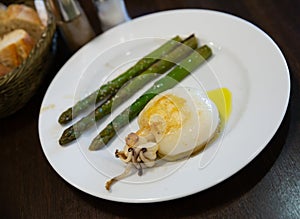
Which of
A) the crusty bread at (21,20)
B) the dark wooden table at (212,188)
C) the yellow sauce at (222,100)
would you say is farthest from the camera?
the crusty bread at (21,20)

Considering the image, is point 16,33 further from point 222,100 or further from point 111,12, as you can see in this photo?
point 222,100

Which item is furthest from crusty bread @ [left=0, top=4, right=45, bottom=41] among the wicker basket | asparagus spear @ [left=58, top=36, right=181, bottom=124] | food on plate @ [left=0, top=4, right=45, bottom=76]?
asparagus spear @ [left=58, top=36, right=181, bottom=124]

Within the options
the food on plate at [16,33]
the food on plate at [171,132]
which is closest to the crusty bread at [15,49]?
the food on plate at [16,33]

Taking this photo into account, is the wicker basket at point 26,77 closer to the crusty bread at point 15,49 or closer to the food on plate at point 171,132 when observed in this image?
the crusty bread at point 15,49

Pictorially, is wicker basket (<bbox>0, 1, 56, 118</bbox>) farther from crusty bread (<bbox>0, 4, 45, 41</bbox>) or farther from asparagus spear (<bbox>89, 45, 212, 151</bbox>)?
asparagus spear (<bbox>89, 45, 212, 151</bbox>)

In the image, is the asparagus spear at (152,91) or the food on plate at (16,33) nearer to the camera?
the asparagus spear at (152,91)
